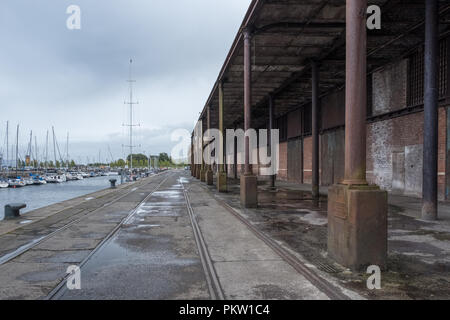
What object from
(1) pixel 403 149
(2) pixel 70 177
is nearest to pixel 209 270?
(1) pixel 403 149

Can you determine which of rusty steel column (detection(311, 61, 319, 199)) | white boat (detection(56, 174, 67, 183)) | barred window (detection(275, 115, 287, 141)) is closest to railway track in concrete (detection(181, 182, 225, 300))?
rusty steel column (detection(311, 61, 319, 199))

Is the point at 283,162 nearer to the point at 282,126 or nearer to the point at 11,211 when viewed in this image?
the point at 282,126

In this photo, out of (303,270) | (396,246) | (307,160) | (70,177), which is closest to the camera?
(303,270)

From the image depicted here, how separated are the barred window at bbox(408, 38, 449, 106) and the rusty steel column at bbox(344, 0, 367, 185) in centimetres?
1176

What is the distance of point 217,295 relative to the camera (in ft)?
15.4

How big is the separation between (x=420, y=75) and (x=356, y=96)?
13.6 metres

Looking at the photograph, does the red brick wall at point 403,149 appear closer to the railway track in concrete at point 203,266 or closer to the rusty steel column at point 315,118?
the rusty steel column at point 315,118

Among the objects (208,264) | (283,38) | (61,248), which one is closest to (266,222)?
(208,264)

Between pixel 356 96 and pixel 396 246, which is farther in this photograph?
pixel 396 246

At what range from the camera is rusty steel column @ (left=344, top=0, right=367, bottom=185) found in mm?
5898

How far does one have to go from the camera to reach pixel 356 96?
19.5 feet

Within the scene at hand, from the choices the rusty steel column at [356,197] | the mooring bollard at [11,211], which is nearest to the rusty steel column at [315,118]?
the rusty steel column at [356,197]

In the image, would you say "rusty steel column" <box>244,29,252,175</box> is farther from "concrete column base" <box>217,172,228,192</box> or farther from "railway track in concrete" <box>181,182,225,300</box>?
"concrete column base" <box>217,172,228,192</box>
